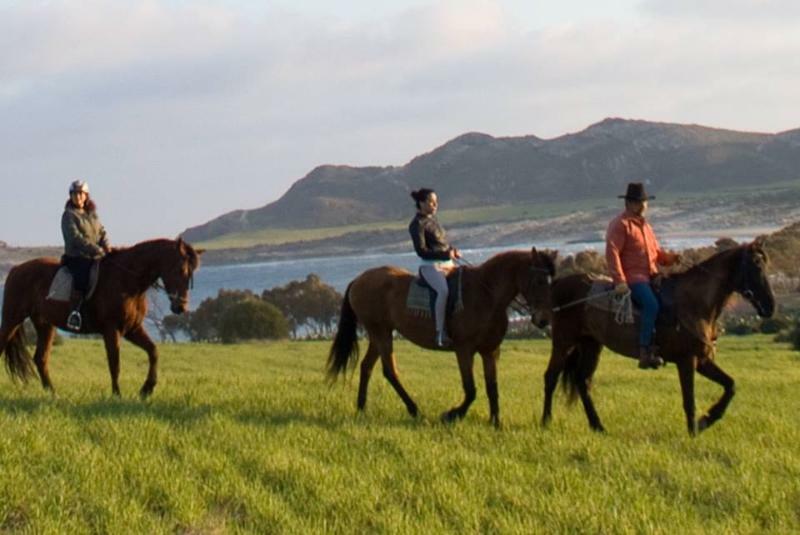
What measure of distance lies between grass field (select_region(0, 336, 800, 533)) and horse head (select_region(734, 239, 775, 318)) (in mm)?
1521

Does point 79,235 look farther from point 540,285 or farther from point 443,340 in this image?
point 540,285

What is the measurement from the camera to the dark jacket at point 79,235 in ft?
42.7

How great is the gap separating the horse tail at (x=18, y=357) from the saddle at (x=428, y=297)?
5.78 metres

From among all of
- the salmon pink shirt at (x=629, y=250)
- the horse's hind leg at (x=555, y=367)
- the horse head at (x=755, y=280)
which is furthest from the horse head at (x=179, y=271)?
the horse head at (x=755, y=280)

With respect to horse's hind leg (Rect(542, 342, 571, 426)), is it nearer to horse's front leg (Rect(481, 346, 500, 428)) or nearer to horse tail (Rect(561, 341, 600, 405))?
horse tail (Rect(561, 341, 600, 405))

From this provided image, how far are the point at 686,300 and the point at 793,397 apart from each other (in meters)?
8.93

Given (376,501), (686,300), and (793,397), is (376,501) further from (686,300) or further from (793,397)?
(793,397)

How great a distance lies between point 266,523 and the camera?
732cm

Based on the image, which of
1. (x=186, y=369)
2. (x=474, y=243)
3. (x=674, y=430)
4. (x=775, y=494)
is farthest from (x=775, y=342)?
(x=474, y=243)

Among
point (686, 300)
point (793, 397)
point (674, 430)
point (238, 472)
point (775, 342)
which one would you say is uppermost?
point (686, 300)

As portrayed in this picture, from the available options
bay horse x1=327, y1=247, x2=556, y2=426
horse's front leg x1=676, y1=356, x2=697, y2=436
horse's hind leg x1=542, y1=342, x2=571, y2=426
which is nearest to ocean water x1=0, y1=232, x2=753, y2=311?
bay horse x1=327, y1=247, x2=556, y2=426

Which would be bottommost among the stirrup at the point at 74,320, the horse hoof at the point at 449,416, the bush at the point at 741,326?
the bush at the point at 741,326

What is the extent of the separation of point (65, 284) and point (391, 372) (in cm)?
431

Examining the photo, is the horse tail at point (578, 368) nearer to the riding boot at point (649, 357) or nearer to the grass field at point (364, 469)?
the grass field at point (364, 469)
